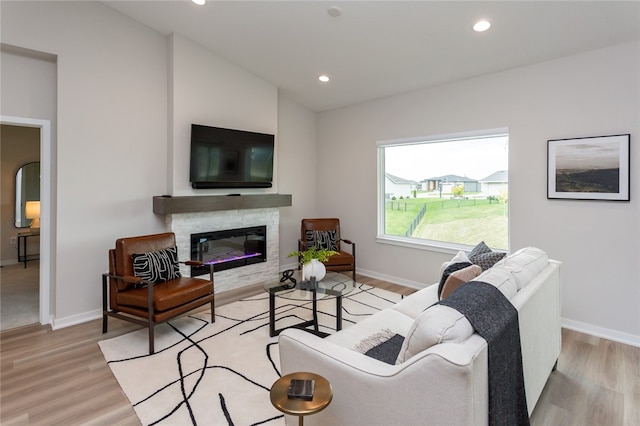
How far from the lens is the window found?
4145mm

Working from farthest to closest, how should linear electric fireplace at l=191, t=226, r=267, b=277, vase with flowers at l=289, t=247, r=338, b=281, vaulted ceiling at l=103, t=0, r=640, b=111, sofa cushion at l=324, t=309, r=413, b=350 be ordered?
linear electric fireplace at l=191, t=226, r=267, b=277 → vase with flowers at l=289, t=247, r=338, b=281 → vaulted ceiling at l=103, t=0, r=640, b=111 → sofa cushion at l=324, t=309, r=413, b=350

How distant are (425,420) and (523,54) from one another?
12.2 ft

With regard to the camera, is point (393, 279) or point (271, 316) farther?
point (393, 279)

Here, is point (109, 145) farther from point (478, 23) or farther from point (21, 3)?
point (478, 23)

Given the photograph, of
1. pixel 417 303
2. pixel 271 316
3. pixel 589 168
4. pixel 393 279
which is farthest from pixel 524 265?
pixel 393 279

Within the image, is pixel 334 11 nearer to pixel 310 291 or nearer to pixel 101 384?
pixel 310 291

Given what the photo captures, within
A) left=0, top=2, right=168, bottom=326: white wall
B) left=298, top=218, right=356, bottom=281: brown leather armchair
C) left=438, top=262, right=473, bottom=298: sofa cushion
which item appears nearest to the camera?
left=438, top=262, right=473, bottom=298: sofa cushion

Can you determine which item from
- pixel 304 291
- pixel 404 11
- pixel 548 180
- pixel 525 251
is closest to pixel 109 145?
pixel 304 291

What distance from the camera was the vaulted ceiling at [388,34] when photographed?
9.62 ft

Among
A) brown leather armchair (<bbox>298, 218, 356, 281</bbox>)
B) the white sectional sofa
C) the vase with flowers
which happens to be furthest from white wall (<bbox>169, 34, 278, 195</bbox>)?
the white sectional sofa

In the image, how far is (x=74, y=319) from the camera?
3678 millimetres

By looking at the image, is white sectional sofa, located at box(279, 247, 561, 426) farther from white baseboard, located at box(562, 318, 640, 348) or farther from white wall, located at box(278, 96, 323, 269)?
white wall, located at box(278, 96, 323, 269)

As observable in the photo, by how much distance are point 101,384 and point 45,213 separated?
2.15 meters

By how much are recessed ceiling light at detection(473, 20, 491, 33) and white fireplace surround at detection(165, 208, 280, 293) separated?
11.6 ft
